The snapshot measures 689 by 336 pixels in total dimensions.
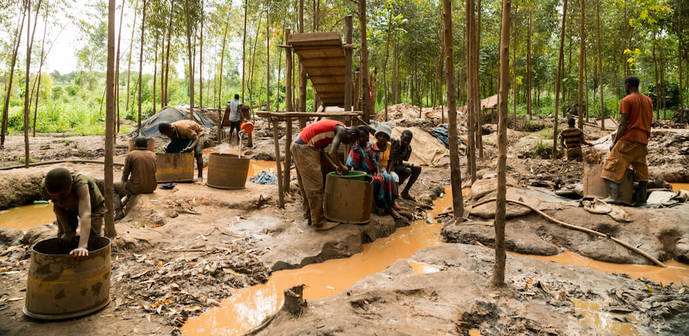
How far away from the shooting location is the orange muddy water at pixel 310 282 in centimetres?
297

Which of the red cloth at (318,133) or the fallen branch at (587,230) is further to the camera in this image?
the red cloth at (318,133)

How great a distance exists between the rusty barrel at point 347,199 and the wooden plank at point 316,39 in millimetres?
2528

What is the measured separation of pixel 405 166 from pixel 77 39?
11.6 metres

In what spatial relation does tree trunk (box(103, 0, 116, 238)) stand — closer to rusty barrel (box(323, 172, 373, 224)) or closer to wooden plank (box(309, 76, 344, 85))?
rusty barrel (box(323, 172, 373, 224))

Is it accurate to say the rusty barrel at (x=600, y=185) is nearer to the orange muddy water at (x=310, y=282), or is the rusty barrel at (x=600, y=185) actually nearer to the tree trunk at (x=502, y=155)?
the orange muddy water at (x=310, y=282)

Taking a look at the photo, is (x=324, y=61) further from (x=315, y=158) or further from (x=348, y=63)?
(x=315, y=158)

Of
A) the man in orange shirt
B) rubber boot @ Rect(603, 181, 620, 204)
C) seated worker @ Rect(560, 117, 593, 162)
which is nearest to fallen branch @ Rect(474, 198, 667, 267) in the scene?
rubber boot @ Rect(603, 181, 620, 204)

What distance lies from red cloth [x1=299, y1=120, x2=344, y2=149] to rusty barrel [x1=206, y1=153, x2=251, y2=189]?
2.13 metres

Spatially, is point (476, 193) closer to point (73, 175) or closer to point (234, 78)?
point (73, 175)

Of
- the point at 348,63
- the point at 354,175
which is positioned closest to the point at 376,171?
the point at 354,175

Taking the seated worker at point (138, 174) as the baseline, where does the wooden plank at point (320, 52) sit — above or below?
above

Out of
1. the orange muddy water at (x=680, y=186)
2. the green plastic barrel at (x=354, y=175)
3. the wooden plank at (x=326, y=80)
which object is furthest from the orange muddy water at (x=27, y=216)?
the orange muddy water at (x=680, y=186)

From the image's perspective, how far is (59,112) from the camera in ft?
63.3

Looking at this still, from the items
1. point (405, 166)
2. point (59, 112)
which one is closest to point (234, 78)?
point (59, 112)
